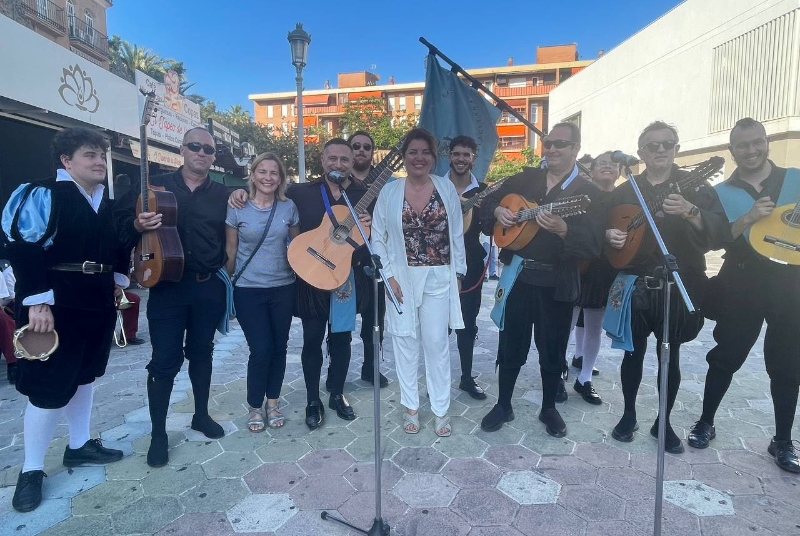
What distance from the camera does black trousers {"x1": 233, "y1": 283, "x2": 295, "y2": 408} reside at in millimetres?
3475

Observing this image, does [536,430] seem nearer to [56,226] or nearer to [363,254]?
[363,254]

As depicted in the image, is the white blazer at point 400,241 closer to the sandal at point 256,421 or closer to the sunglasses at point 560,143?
the sunglasses at point 560,143

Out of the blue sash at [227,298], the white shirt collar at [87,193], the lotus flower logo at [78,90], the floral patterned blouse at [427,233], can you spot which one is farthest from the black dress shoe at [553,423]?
the lotus flower logo at [78,90]

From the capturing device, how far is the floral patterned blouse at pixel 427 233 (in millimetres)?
3469

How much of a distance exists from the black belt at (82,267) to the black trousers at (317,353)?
1.43 m

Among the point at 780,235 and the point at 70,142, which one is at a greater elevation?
the point at 70,142

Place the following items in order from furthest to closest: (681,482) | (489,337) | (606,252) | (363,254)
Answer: (489,337), (363,254), (606,252), (681,482)

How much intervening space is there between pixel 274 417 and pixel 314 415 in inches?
12.5

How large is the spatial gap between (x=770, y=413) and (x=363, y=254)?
3639 mm

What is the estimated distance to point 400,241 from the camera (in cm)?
348

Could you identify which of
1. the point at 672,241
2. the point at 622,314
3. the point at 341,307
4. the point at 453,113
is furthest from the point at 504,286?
the point at 453,113

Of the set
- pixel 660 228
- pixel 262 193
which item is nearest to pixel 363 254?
pixel 262 193

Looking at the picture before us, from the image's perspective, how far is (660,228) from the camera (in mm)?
3146

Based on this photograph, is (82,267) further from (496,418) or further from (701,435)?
(701,435)
